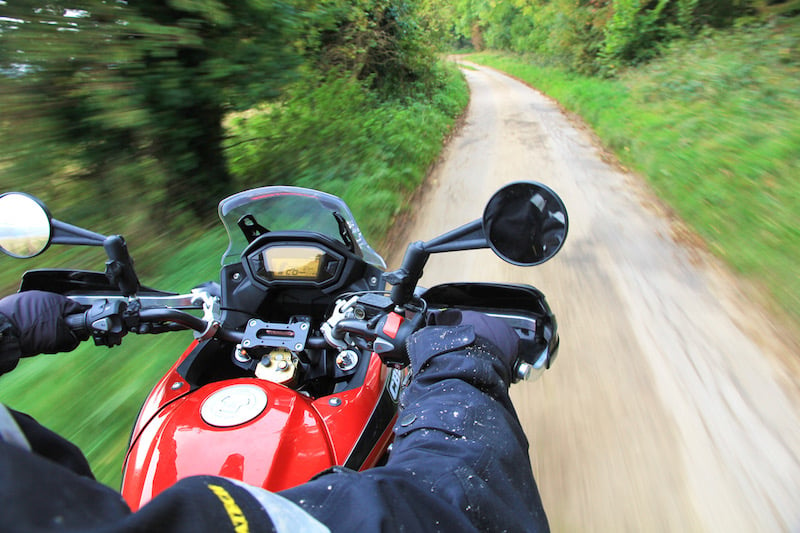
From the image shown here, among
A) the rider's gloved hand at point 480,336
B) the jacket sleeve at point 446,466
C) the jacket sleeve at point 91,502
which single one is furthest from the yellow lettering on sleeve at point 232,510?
the rider's gloved hand at point 480,336

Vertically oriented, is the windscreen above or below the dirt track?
above

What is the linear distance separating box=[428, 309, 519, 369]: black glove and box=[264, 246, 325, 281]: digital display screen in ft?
2.28

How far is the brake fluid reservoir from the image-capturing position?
1.88 meters

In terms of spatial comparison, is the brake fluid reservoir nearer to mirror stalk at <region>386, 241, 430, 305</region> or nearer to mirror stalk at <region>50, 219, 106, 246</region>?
mirror stalk at <region>386, 241, 430, 305</region>

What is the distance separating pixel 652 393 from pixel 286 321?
2.52m

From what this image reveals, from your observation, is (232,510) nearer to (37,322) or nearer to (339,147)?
(37,322)

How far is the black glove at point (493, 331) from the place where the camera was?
4.95ft

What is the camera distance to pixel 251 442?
138 cm

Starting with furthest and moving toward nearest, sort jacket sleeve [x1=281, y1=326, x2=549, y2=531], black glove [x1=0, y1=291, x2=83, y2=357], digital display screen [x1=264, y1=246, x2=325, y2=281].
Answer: digital display screen [x1=264, y1=246, x2=325, y2=281] < black glove [x1=0, y1=291, x2=83, y2=357] < jacket sleeve [x1=281, y1=326, x2=549, y2=531]

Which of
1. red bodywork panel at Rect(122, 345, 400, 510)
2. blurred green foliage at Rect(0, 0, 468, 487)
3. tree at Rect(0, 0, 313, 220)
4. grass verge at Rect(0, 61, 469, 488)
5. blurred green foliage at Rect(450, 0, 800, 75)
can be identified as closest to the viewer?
red bodywork panel at Rect(122, 345, 400, 510)

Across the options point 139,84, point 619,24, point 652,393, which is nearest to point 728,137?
point 652,393

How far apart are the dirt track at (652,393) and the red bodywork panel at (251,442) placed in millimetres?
1453

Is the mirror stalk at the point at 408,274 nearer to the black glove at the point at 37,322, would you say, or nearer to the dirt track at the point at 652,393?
the black glove at the point at 37,322

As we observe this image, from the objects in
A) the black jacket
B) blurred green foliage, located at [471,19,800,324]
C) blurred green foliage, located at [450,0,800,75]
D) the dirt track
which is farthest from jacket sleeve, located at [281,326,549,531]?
blurred green foliage, located at [450,0,800,75]
